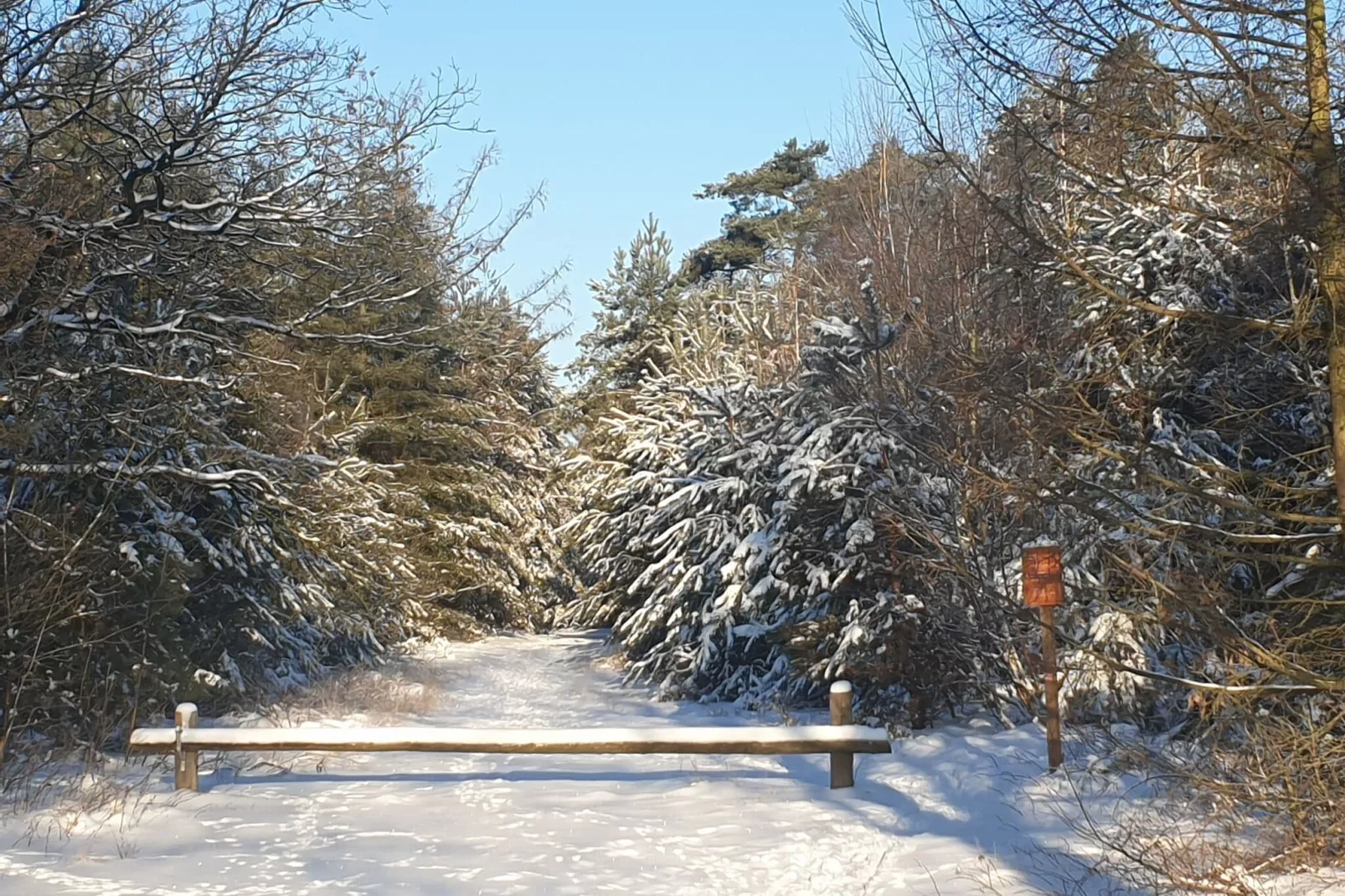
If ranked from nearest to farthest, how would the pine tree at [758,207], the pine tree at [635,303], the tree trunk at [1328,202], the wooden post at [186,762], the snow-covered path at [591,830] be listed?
the tree trunk at [1328,202] → the snow-covered path at [591,830] → the wooden post at [186,762] → the pine tree at [635,303] → the pine tree at [758,207]

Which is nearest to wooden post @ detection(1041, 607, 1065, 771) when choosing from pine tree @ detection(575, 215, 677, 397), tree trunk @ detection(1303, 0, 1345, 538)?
tree trunk @ detection(1303, 0, 1345, 538)

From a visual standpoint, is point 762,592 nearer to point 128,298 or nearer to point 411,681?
point 411,681

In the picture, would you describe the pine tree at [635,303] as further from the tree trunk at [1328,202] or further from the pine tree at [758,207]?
the tree trunk at [1328,202]

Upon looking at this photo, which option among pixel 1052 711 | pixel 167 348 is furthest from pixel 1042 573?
pixel 167 348

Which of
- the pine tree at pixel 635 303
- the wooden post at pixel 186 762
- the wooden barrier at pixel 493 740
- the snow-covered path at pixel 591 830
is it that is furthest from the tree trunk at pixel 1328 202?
the pine tree at pixel 635 303

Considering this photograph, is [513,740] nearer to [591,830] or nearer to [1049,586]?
[591,830]

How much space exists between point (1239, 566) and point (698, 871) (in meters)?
5.73

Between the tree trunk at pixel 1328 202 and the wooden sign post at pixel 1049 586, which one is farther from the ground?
the tree trunk at pixel 1328 202

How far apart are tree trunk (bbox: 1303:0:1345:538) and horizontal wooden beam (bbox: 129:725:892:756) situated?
4.02m

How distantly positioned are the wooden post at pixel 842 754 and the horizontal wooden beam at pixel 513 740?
0.11m

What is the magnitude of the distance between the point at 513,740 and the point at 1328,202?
621 centimetres

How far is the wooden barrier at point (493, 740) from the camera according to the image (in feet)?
27.2

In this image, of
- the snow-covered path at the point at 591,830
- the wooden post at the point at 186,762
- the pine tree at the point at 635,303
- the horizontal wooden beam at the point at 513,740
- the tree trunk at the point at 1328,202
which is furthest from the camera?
the pine tree at the point at 635,303

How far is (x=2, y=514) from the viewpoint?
28.7 ft
